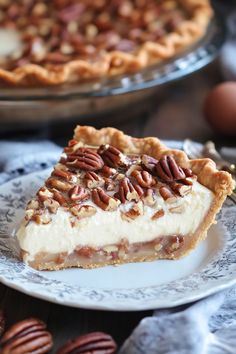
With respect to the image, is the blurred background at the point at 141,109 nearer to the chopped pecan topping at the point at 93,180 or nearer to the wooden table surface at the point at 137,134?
the wooden table surface at the point at 137,134

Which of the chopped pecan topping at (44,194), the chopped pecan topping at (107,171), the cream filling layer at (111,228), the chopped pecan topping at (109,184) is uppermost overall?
the chopped pecan topping at (107,171)

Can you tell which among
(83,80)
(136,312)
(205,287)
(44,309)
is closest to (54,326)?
(44,309)

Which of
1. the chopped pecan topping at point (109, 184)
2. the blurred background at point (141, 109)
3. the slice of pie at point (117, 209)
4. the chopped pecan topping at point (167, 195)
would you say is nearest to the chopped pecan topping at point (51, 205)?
the slice of pie at point (117, 209)

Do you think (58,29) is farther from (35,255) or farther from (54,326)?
(54,326)

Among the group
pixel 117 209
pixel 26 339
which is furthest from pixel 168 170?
pixel 26 339

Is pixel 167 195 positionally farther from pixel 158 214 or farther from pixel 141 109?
pixel 141 109
